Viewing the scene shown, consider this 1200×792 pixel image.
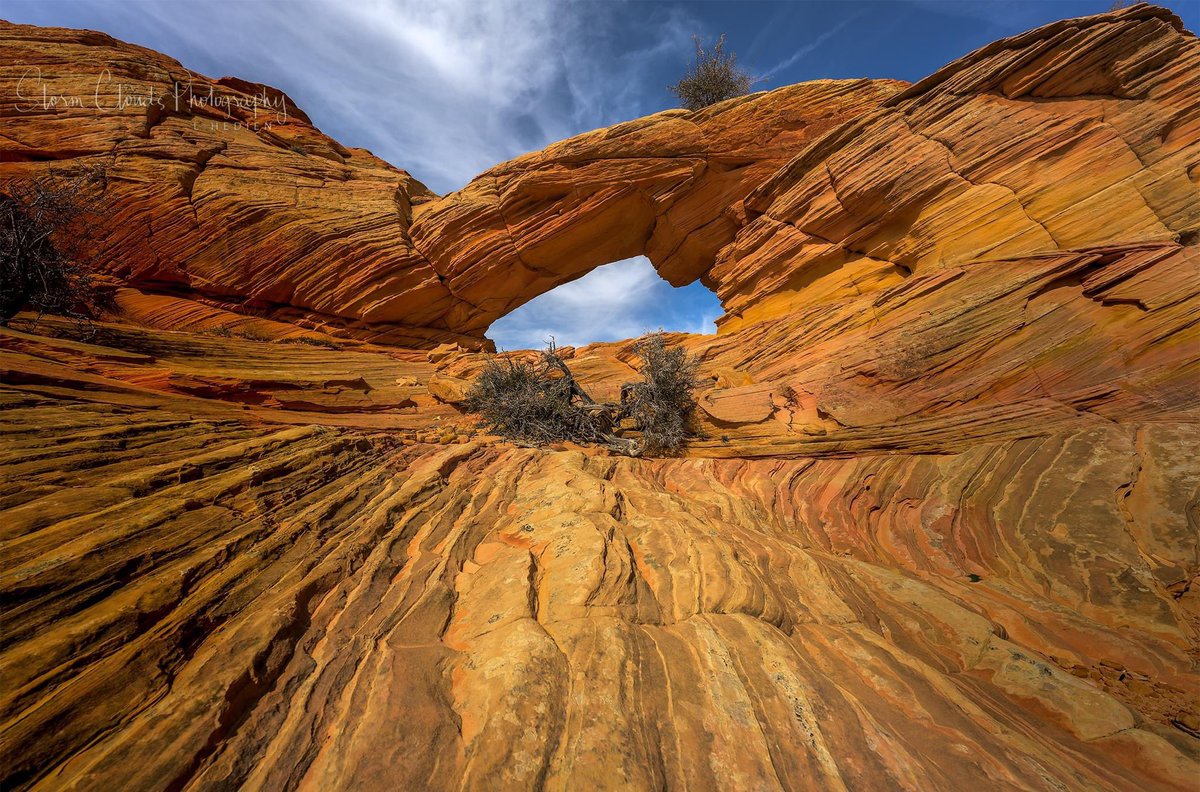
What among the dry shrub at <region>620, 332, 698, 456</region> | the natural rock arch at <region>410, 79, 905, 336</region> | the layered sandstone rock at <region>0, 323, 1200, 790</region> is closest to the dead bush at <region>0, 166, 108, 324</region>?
the layered sandstone rock at <region>0, 323, 1200, 790</region>

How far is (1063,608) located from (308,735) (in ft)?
22.0

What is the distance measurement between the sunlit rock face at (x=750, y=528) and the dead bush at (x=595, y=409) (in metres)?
0.72

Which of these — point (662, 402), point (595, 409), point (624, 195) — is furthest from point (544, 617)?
point (624, 195)

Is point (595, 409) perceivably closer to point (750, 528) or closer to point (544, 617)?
point (750, 528)

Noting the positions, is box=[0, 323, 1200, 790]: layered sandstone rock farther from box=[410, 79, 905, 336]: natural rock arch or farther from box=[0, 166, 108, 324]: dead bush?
box=[410, 79, 905, 336]: natural rock arch

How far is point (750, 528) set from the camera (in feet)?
19.1

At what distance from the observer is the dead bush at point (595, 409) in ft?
30.1

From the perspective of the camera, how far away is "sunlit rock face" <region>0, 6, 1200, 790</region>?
227cm

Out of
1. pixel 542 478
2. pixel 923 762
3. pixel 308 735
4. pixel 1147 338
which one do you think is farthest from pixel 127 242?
pixel 1147 338

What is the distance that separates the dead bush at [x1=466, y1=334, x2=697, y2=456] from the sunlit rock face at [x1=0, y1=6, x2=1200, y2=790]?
72 centimetres

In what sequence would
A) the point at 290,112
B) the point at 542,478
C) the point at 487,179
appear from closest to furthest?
the point at 542,478, the point at 487,179, the point at 290,112

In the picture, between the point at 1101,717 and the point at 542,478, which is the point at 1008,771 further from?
the point at 542,478

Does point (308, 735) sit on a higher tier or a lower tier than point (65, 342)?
lower

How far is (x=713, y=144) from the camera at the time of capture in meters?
16.2
